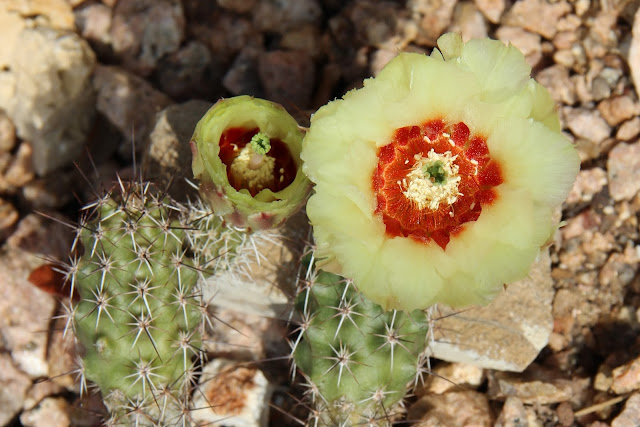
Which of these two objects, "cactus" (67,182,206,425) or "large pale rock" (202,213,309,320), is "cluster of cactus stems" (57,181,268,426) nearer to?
"cactus" (67,182,206,425)

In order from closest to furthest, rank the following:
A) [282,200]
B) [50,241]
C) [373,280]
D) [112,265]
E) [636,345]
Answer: [373,280]
[282,200]
[112,265]
[636,345]
[50,241]

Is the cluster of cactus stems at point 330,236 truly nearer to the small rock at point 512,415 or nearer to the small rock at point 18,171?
the small rock at point 512,415

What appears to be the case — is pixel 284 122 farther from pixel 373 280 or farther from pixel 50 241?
pixel 50 241

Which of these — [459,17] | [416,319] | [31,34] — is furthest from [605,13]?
[31,34]

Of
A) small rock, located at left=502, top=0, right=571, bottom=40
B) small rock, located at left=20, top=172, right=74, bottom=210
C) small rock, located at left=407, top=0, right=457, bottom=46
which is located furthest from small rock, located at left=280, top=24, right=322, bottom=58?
small rock, located at left=20, top=172, right=74, bottom=210

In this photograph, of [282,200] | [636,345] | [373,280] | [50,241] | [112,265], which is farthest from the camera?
[50,241]

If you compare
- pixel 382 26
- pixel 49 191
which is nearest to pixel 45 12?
pixel 49 191

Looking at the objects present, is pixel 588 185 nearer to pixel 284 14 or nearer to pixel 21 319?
pixel 284 14
